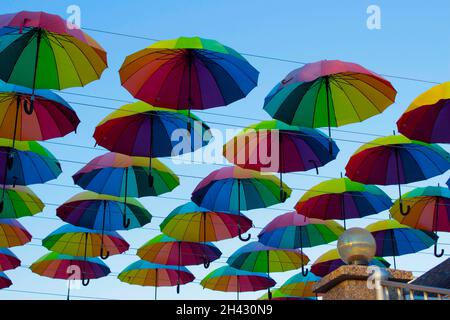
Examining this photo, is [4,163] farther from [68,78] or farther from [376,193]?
[376,193]

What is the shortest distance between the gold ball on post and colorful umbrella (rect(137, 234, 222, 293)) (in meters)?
9.12

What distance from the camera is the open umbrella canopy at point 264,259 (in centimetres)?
1612

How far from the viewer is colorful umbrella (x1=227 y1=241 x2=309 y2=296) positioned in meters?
16.1

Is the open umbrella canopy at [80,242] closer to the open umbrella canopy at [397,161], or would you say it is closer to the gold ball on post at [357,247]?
the open umbrella canopy at [397,161]

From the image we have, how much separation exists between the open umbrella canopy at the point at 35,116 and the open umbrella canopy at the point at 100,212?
9.07ft

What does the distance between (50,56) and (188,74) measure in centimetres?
211

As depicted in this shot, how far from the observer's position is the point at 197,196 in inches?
520

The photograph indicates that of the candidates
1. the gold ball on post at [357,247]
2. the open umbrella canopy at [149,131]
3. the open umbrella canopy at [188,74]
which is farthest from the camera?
the open umbrella canopy at [149,131]

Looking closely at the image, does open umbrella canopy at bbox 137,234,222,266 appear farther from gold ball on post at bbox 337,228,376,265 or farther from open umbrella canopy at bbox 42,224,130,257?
gold ball on post at bbox 337,228,376,265

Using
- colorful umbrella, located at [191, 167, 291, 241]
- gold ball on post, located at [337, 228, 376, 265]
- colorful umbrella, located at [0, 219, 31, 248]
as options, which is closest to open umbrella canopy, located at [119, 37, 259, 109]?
colorful umbrella, located at [191, 167, 291, 241]

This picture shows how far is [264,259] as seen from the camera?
1638 cm

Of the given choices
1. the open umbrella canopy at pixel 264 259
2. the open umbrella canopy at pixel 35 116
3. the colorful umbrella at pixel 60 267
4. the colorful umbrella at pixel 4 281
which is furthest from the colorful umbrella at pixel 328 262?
the colorful umbrella at pixel 4 281

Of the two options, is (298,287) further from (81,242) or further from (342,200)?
(81,242)

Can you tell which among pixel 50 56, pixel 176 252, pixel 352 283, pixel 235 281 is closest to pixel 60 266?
pixel 176 252
